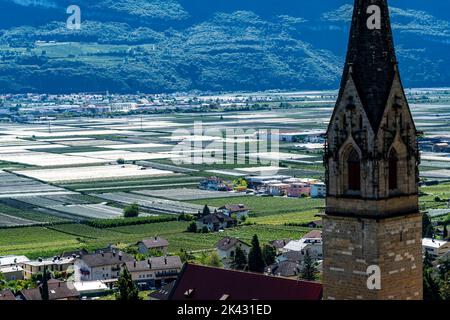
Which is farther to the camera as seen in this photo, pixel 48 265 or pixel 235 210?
pixel 235 210

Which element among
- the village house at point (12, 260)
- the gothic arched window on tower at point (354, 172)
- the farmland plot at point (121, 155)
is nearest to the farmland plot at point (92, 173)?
the farmland plot at point (121, 155)

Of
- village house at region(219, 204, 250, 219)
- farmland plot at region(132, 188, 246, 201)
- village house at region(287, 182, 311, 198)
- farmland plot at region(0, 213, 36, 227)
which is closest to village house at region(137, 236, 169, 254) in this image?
village house at region(219, 204, 250, 219)

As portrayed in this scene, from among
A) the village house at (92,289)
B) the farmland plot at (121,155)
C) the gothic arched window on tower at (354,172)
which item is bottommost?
the village house at (92,289)

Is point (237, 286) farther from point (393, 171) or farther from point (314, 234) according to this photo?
point (314, 234)

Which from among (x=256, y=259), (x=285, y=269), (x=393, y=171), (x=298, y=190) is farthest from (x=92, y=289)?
(x=298, y=190)

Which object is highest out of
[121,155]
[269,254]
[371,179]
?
[371,179]

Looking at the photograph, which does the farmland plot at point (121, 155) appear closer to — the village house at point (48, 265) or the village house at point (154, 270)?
the village house at point (48, 265)

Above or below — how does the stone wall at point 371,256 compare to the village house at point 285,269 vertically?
above
